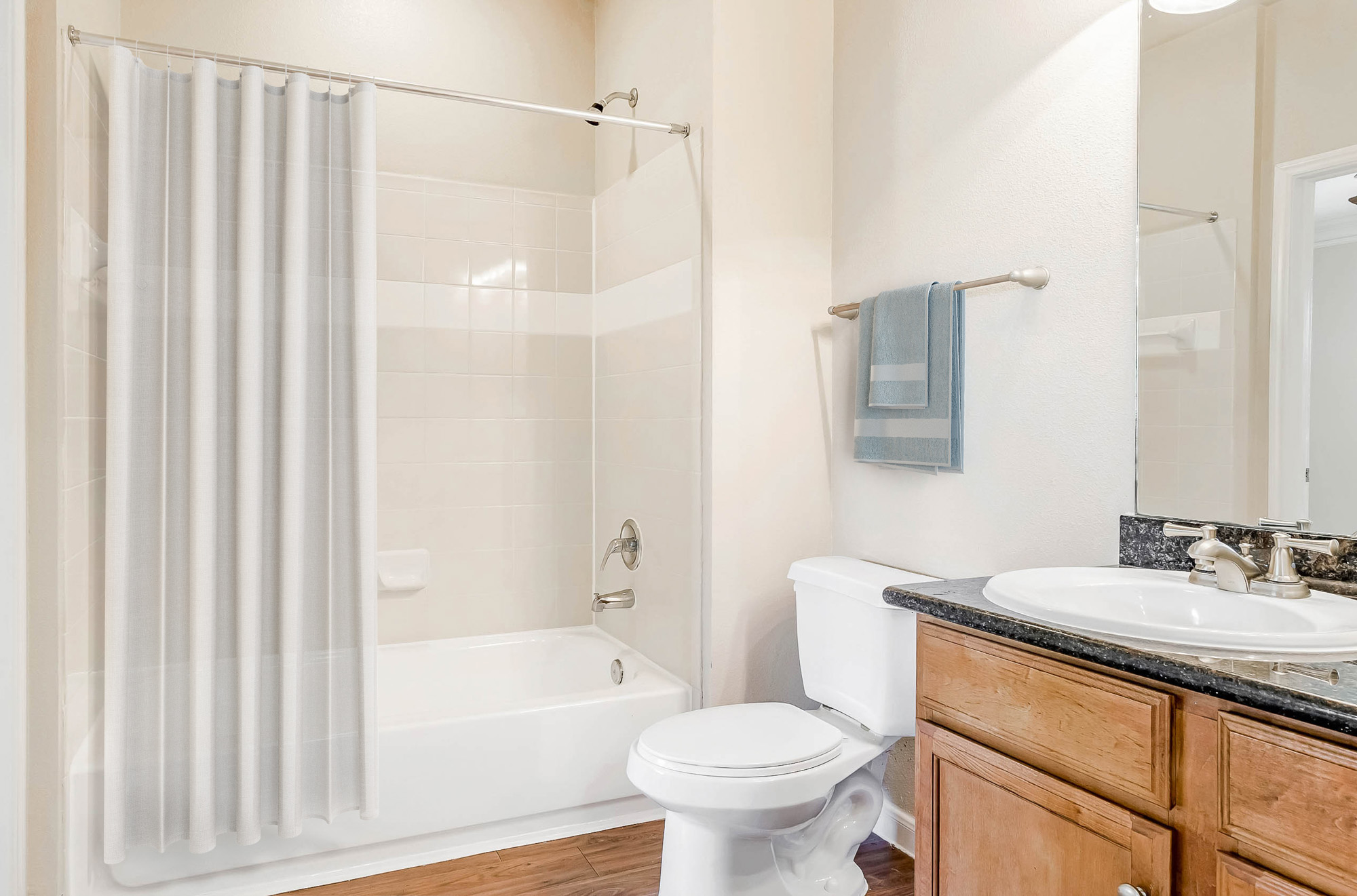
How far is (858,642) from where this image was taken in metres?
1.94

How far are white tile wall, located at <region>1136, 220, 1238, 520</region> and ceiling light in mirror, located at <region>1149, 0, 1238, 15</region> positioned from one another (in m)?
0.39

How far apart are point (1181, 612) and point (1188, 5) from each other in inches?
43.0

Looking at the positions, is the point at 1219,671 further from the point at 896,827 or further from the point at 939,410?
the point at 896,827

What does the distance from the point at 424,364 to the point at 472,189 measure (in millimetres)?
640

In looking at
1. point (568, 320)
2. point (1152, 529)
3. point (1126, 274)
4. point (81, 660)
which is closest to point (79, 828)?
point (81, 660)

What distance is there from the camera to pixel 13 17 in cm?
161

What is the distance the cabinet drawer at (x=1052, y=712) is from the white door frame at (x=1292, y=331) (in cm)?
57

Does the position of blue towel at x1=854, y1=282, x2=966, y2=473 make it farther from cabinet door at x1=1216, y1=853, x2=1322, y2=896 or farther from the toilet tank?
cabinet door at x1=1216, y1=853, x2=1322, y2=896

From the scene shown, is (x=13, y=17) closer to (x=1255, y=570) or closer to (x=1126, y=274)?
(x=1126, y=274)

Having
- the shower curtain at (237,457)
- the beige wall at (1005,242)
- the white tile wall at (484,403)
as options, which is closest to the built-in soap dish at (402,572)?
the white tile wall at (484,403)

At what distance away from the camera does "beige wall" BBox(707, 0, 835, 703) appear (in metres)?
2.33

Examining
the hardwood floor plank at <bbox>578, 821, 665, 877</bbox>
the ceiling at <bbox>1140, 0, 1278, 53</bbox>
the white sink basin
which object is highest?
the ceiling at <bbox>1140, 0, 1278, 53</bbox>

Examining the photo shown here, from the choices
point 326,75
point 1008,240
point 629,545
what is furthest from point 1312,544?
point 326,75

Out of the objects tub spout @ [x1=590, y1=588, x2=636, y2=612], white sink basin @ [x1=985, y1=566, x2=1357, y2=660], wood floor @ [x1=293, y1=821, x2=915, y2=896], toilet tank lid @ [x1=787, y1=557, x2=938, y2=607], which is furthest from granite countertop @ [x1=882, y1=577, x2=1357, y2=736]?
tub spout @ [x1=590, y1=588, x2=636, y2=612]
